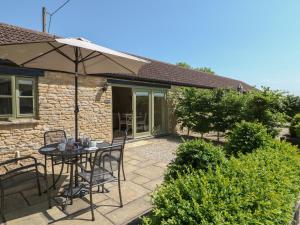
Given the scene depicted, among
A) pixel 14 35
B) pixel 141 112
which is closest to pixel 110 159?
pixel 14 35

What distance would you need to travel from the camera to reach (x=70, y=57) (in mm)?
4309

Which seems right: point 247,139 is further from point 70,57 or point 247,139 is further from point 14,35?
point 14,35

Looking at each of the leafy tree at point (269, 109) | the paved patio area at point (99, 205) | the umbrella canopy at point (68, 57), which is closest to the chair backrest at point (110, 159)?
the paved patio area at point (99, 205)

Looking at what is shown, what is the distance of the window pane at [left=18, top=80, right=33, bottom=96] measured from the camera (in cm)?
591

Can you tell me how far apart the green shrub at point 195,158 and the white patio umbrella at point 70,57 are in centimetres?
175

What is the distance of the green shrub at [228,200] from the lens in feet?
5.69

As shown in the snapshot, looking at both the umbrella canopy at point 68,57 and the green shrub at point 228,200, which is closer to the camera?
the green shrub at point 228,200

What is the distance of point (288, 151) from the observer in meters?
3.85

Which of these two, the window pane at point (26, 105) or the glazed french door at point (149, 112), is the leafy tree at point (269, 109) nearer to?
the glazed french door at point (149, 112)

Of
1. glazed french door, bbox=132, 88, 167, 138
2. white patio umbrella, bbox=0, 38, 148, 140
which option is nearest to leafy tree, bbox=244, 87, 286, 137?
glazed french door, bbox=132, 88, 167, 138

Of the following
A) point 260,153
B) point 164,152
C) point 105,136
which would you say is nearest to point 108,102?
point 105,136

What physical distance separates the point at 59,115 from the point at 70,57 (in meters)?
2.97

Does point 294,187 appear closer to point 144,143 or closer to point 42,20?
point 144,143

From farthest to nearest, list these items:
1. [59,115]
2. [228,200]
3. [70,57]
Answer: [59,115] → [70,57] → [228,200]
